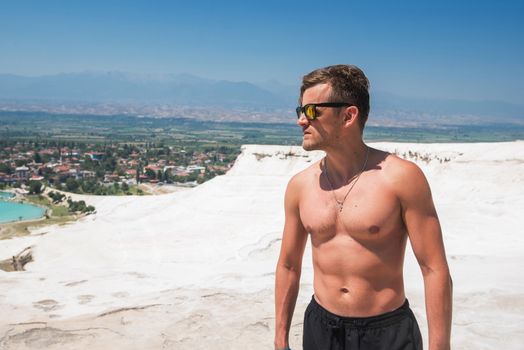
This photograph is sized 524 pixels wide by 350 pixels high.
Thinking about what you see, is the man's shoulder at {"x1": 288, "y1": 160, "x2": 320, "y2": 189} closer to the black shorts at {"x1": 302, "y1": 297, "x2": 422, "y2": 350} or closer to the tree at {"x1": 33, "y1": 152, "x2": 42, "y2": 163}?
the black shorts at {"x1": 302, "y1": 297, "x2": 422, "y2": 350}

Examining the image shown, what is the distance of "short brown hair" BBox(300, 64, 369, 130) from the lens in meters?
2.22

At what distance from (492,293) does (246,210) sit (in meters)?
6.95

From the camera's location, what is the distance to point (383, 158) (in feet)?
7.49

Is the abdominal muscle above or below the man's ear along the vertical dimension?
below

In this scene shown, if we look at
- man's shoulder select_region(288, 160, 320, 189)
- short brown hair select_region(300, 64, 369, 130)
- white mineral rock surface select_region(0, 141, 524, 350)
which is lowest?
white mineral rock surface select_region(0, 141, 524, 350)

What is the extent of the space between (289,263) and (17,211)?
44163mm

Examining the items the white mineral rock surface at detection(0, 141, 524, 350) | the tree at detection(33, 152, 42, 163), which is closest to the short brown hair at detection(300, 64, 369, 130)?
the white mineral rock surface at detection(0, 141, 524, 350)

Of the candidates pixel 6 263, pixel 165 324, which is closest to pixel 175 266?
pixel 165 324

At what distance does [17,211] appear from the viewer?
42.2 metres

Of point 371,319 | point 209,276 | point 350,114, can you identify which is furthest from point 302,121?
point 209,276

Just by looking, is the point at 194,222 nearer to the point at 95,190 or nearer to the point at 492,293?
the point at 492,293

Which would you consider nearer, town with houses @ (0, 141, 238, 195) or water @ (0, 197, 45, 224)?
water @ (0, 197, 45, 224)

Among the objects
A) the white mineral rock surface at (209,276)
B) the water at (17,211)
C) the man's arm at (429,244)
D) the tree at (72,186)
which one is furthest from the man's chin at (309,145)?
the tree at (72,186)

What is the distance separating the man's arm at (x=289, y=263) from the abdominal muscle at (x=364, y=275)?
0.23 metres
